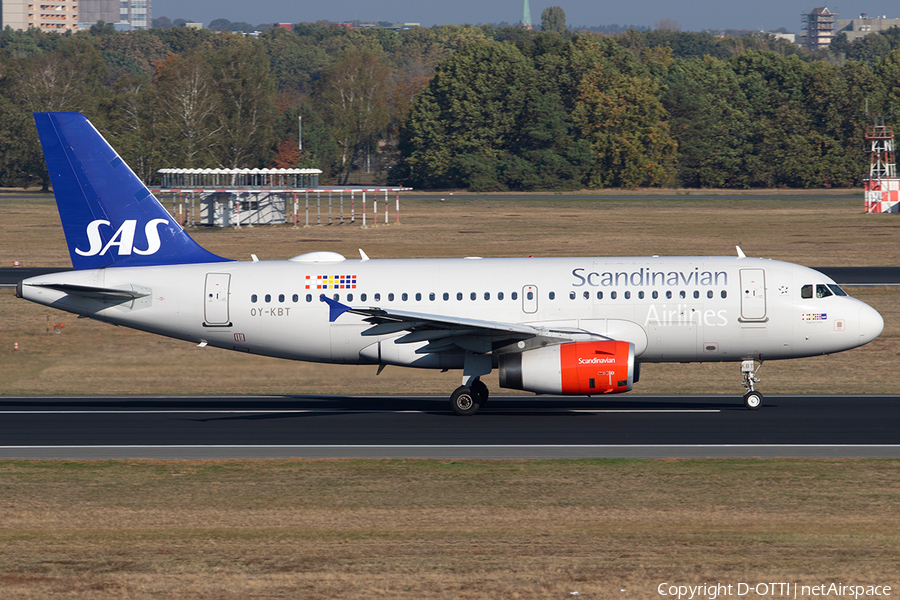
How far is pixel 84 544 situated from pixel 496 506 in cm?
748

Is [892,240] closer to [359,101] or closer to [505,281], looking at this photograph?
[505,281]

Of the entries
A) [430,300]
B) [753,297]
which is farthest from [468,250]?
[753,297]

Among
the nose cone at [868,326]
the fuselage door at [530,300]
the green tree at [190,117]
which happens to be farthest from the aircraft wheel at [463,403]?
the green tree at [190,117]

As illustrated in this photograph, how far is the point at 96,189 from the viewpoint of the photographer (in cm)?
3172

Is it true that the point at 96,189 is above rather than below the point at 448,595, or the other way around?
above

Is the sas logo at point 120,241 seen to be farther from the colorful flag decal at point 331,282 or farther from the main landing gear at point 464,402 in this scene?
the main landing gear at point 464,402

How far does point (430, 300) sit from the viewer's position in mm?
30641

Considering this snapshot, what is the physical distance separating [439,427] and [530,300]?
459 centimetres

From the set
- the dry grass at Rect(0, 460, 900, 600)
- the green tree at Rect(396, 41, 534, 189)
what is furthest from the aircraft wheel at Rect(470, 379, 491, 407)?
the green tree at Rect(396, 41, 534, 189)

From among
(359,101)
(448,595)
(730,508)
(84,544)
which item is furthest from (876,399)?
(359,101)

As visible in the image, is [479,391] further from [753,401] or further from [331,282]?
[753,401]

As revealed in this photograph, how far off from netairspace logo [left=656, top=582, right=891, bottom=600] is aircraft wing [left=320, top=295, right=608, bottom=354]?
13.6 metres

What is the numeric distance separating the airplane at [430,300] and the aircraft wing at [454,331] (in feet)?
0.17

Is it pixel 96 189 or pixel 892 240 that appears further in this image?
pixel 892 240
